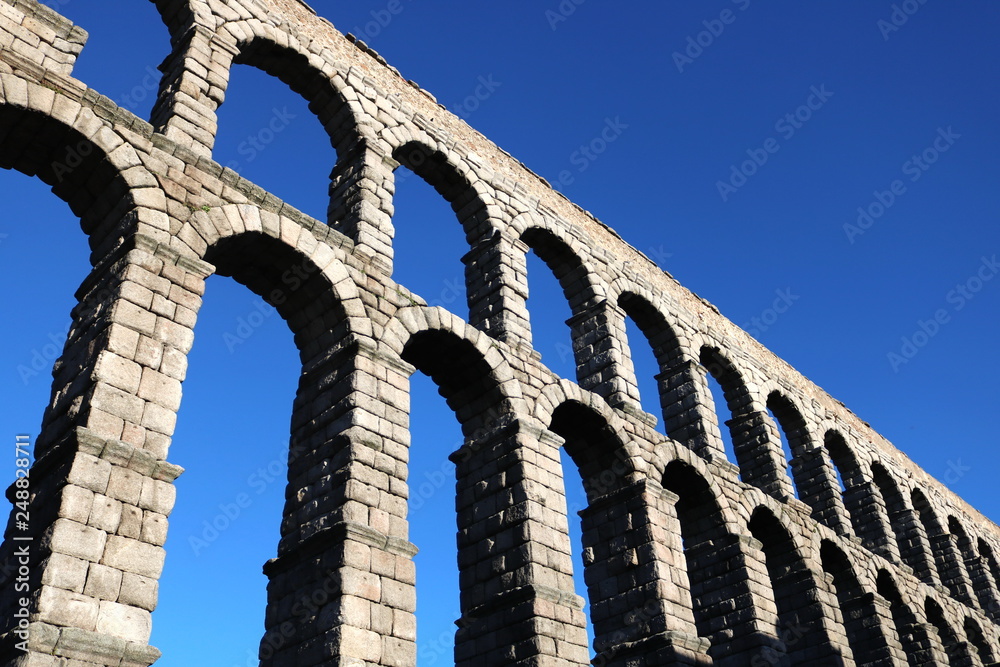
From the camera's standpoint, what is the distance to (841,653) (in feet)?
48.4

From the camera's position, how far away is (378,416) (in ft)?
31.6

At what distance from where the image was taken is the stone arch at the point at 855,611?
16500mm

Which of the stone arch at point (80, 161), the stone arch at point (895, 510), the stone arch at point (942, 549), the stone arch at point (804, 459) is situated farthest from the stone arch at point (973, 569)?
the stone arch at point (80, 161)

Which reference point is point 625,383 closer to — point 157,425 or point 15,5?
point 157,425

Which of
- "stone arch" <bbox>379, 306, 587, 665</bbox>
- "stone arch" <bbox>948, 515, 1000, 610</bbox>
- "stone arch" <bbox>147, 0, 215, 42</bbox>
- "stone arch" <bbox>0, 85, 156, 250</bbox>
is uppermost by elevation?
"stone arch" <bbox>147, 0, 215, 42</bbox>

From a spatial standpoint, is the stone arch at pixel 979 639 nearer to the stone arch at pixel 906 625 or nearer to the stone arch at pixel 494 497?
the stone arch at pixel 906 625

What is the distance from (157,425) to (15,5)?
5.41 meters

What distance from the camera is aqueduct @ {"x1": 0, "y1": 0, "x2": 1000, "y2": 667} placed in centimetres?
725

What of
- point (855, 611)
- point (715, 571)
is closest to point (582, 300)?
point (715, 571)

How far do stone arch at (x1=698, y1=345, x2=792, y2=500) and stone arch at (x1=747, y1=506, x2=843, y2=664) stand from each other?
44.0 inches

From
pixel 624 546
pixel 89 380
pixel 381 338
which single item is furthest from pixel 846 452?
pixel 89 380

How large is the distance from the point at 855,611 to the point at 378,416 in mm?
12227

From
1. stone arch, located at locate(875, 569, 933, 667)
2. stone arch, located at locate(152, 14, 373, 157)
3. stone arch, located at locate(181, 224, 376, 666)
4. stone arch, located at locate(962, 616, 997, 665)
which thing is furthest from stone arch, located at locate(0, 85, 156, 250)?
stone arch, located at locate(962, 616, 997, 665)

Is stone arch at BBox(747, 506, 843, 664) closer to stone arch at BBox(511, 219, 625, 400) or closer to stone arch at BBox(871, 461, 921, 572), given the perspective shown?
stone arch at BBox(511, 219, 625, 400)
